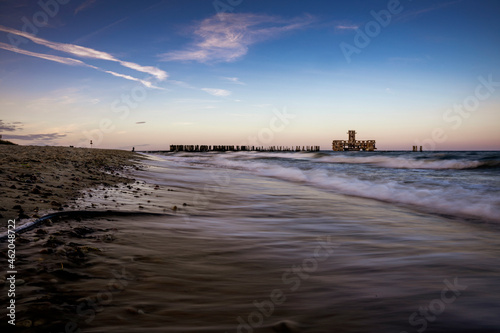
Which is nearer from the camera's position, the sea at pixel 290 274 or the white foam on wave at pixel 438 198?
the sea at pixel 290 274

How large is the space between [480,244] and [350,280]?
8.68 ft

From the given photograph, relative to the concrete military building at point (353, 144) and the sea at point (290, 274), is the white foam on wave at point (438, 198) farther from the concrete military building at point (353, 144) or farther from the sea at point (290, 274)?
the concrete military building at point (353, 144)

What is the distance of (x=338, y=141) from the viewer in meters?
121

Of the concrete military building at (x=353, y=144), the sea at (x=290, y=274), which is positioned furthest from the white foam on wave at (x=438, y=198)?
the concrete military building at (x=353, y=144)

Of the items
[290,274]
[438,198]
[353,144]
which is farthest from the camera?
[353,144]

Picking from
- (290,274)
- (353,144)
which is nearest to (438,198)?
(290,274)

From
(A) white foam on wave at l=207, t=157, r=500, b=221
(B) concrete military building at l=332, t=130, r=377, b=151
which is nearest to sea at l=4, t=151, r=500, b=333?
(A) white foam on wave at l=207, t=157, r=500, b=221

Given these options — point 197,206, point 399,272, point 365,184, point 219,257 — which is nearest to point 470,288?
point 399,272

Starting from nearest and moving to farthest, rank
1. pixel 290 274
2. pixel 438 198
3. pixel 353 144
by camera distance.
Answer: pixel 290 274
pixel 438 198
pixel 353 144

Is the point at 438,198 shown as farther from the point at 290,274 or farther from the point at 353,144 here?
the point at 353,144

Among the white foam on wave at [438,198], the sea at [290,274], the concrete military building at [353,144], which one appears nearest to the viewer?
the sea at [290,274]

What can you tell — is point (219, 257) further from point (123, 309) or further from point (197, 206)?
point (197, 206)

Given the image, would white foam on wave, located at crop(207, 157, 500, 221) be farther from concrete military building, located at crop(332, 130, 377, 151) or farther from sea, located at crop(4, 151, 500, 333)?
concrete military building, located at crop(332, 130, 377, 151)

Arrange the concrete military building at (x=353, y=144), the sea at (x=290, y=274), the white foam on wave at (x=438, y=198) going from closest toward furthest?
the sea at (x=290, y=274) < the white foam on wave at (x=438, y=198) < the concrete military building at (x=353, y=144)
